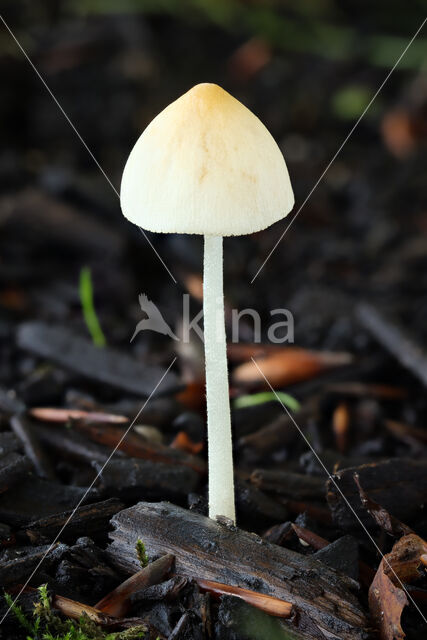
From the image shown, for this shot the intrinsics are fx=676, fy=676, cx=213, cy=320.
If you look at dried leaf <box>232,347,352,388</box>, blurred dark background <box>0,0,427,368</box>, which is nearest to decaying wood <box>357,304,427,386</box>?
blurred dark background <box>0,0,427,368</box>

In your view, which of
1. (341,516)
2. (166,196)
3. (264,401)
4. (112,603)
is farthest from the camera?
(264,401)

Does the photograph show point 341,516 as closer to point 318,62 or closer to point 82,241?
point 82,241

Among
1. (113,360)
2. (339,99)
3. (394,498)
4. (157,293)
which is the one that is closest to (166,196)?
(394,498)

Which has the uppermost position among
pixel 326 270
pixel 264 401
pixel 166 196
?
pixel 326 270

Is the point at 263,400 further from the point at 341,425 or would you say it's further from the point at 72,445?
the point at 72,445

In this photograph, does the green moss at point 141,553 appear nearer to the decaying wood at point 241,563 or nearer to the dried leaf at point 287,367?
the decaying wood at point 241,563

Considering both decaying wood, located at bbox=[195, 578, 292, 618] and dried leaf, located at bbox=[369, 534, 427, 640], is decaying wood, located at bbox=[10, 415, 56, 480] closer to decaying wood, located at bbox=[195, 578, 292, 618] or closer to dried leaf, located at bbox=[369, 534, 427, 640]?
decaying wood, located at bbox=[195, 578, 292, 618]

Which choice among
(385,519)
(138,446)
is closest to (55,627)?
(138,446)
